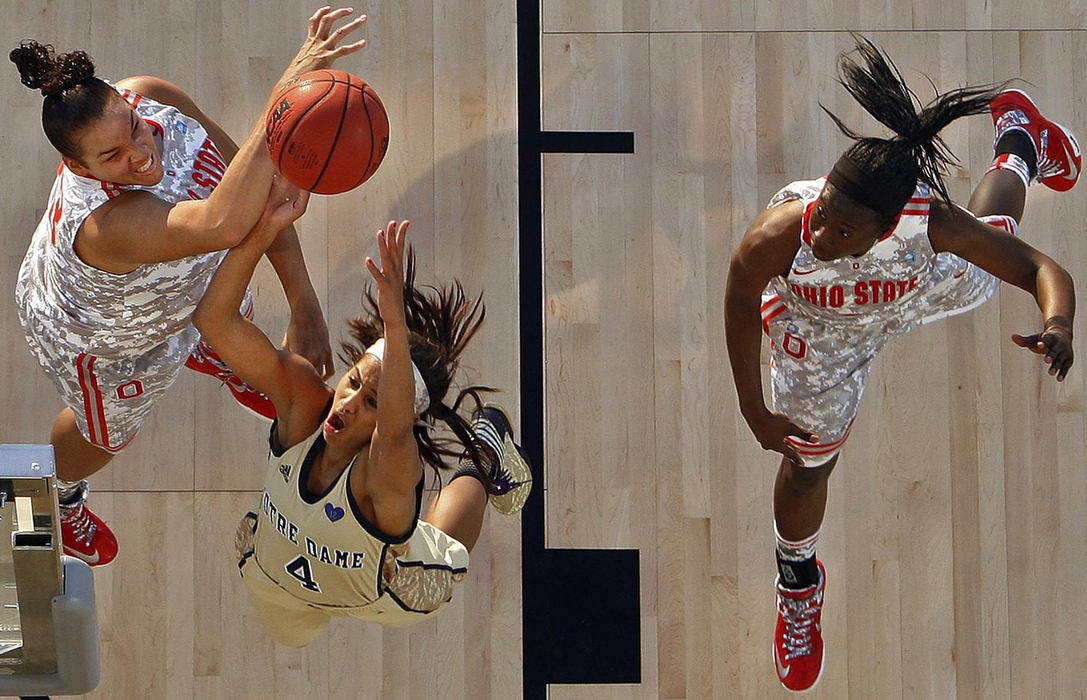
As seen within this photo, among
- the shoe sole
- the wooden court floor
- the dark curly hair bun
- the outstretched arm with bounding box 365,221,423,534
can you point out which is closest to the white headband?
the outstretched arm with bounding box 365,221,423,534

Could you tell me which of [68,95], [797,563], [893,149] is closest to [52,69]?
[68,95]

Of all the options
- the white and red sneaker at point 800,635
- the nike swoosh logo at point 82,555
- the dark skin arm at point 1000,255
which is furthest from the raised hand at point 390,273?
the white and red sneaker at point 800,635

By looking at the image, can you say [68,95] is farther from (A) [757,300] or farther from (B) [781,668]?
(B) [781,668]

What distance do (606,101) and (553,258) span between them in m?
0.58

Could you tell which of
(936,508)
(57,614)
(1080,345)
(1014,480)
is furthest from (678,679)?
(57,614)

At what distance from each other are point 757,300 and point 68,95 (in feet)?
5.74

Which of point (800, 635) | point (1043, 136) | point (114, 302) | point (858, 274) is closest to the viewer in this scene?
point (114, 302)

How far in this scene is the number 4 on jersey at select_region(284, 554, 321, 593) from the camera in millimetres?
3174

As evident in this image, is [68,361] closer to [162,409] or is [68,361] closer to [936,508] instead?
[162,409]

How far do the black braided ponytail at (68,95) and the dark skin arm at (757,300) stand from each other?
5.15ft

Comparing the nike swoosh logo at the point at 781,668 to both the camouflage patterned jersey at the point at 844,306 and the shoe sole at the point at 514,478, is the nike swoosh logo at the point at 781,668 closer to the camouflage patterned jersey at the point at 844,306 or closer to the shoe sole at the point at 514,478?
the camouflage patterned jersey at the point at 844,306

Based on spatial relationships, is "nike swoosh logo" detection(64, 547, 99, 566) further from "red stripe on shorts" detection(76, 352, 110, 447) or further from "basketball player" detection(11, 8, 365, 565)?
"red stripe on shorts" detection(76, 352, 110, 447)

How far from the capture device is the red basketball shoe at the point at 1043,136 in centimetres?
387

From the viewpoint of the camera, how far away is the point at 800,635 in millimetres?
4020
